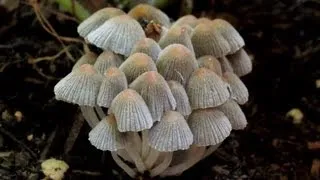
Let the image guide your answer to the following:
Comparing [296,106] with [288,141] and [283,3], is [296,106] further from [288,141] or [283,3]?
[283,3]

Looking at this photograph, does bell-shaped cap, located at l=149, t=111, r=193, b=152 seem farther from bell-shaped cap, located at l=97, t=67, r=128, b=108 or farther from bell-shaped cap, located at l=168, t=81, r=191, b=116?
bell-shaped cap, located at l=97, t=67, r=128, b=108

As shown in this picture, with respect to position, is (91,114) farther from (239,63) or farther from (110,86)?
(239,63)

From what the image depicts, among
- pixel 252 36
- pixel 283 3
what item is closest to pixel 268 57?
pixel 252 36

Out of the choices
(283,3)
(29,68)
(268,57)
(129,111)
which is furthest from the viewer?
(283,3)

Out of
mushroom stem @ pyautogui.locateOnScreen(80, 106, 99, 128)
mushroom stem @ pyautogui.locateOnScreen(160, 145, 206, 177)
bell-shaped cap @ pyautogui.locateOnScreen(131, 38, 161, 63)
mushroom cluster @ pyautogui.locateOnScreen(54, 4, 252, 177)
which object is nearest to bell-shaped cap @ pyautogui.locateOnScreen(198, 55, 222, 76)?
mushroom cluster @ pyautogui.locateOnScreen(54, 4, 252, 177)

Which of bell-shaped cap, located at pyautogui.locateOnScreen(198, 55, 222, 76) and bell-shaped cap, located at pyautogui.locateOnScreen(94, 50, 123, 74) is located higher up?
bell-shaped cap, located at pyautogui.locateOnScreen(94, 50, 123, 74)

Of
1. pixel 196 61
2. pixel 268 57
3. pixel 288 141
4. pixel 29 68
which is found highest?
pixel 196 61

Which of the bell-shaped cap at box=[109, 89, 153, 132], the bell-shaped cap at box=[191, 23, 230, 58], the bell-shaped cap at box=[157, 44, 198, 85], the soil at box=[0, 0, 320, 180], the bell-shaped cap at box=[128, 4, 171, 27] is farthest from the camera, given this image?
the soil at box=[0, 0, 320, 180]

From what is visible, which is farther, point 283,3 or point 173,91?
point 283,3

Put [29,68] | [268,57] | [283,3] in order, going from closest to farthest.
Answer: [29,68]
[268,57]
[283,3]
